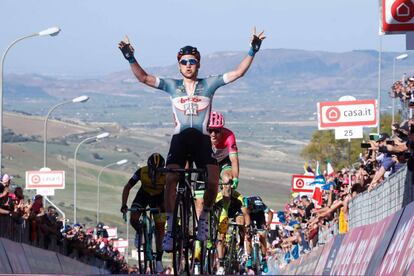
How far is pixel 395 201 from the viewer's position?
23.5 metres

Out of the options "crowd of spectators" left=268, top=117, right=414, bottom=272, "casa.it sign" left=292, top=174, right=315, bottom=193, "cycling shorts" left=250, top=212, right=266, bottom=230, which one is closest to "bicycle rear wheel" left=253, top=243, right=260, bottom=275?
"cycling shorts" left=250, top=212, right=266, bottom=230

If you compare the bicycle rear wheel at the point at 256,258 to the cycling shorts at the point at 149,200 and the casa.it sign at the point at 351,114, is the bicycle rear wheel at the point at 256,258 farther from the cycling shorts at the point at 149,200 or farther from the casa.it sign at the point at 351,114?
the casa.it sign at the point at 351,114

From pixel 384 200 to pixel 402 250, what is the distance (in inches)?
243

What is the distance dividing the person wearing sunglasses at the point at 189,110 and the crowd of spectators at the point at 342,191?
3169 mm

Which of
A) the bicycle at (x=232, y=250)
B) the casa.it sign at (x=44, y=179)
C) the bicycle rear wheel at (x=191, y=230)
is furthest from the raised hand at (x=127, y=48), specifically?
the casa.it sign at (x=44, y=179)

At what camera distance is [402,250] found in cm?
1892

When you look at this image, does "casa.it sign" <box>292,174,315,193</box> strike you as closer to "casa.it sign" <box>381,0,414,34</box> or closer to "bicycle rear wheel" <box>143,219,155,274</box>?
"bicycle rear wheel" <box>143,219,155,274</box>

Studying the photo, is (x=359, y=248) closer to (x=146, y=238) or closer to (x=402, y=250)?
(x=146, y=238)

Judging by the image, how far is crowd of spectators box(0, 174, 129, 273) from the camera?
3173 cm

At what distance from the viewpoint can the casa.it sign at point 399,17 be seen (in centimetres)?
2038

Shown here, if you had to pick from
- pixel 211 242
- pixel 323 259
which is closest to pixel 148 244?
pixel 211 242

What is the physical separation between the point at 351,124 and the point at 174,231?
29687 millimetres

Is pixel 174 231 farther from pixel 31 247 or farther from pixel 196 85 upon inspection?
pixel 31 247

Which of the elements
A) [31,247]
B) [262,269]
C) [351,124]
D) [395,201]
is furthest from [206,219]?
[351,124]
